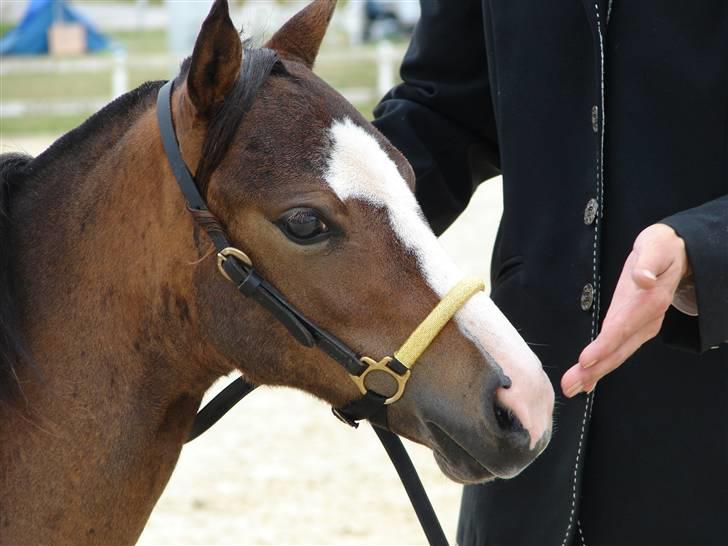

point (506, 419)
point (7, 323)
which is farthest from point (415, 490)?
point (7, 323)

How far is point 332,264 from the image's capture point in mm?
2152

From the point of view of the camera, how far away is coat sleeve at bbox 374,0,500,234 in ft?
9.23

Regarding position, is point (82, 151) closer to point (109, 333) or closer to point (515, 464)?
point (109, 333)

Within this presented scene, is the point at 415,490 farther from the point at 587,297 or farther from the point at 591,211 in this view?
the point at 591,211

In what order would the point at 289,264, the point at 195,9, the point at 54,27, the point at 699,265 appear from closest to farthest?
the point at 699,265, the point at 289,264, the point at 195,9, the point at 54,27

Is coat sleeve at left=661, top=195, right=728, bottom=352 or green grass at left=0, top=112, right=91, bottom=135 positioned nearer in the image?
coat sleeve at left=661, top=195, right=728, bottom=352

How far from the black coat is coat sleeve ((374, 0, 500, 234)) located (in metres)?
0.21

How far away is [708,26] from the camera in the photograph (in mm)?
2268

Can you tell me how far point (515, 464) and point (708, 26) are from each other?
101 centimetres

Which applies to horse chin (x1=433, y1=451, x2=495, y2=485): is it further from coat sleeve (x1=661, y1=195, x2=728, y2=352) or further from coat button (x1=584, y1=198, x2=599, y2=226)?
coat button (x1=584, y1=198, x2=599, y2=226)

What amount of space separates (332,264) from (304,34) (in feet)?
2.16

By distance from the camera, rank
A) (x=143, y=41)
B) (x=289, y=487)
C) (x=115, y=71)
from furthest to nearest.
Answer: (x=143, y=41) → (x=115, y=71) → (x=289, y=487)

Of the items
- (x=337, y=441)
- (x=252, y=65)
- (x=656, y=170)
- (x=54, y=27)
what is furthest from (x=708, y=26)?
(x=54, y=27)

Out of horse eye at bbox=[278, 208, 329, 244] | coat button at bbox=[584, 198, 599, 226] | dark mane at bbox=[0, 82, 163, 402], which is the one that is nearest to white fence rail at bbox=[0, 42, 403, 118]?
dark mane at bbox=[0, 82, 163, 402]
